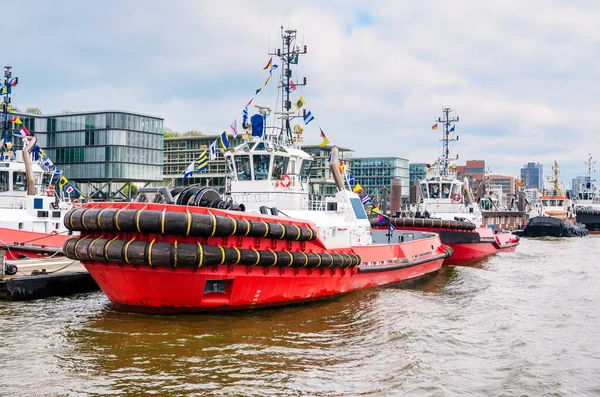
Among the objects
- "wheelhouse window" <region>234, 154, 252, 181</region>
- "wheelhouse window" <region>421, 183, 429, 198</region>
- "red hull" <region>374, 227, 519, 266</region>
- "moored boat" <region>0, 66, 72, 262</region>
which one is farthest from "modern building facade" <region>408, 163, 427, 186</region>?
"wheelhouse window" <region>234, 154, 252, 181</region>

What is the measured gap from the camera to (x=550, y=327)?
1200 centimetres

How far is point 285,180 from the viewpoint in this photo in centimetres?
1529

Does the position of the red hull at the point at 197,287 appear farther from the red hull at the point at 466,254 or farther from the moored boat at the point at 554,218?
the moored boat at the point at 554,218

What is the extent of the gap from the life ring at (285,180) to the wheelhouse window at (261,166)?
400 millimetres

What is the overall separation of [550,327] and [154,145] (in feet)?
159

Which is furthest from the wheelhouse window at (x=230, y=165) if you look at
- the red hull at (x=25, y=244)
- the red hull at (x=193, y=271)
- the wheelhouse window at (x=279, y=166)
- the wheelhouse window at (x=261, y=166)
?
the red hull at (x=25, y=244)

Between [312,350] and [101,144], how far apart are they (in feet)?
155

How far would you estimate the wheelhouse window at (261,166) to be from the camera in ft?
49.6

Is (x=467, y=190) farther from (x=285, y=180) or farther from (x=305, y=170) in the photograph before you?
(x=285, y=180)

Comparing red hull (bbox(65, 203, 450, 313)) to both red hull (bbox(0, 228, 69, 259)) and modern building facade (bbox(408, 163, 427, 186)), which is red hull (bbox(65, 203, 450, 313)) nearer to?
red hull (bbox(0, 228, 69, 259))

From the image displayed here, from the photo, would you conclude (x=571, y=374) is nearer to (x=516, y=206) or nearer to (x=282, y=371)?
(x=282, y=371)

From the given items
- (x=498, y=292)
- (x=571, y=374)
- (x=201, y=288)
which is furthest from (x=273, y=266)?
(x=498, y=292)

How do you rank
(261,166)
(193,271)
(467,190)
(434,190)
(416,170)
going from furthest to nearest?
1. (416,170)
2. (467,190)
3. (434,190)
4. (261,166)
5. (193,271)

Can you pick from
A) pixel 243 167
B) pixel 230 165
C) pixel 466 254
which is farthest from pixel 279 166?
pixel 466 254
